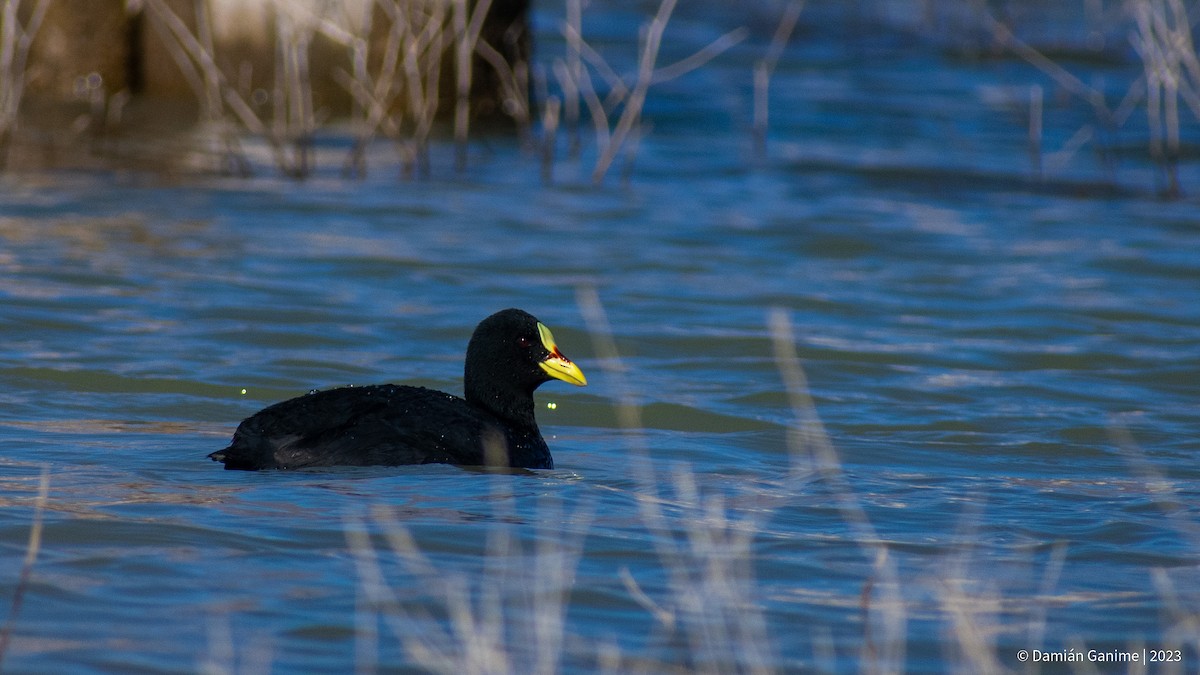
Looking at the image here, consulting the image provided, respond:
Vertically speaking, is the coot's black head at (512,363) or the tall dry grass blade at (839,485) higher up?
the coot's black head at (512,363)

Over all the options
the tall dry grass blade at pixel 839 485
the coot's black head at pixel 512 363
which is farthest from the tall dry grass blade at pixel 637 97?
the coot's black head at pixel 512 363

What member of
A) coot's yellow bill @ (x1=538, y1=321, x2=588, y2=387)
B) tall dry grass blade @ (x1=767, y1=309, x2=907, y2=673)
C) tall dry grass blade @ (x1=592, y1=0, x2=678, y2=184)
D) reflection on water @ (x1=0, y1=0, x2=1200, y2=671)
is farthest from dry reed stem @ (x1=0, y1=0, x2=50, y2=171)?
coot's yellow bill @ (x1=538, y1=321, x2=588, y2=387)

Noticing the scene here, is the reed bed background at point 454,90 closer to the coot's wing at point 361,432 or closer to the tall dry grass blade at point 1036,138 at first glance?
the tall dry grass blade at point 1036,138

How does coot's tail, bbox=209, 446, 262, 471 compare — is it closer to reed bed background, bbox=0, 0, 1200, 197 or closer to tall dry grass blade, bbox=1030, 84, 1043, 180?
reed bed background, bbox=0, 0, 1200, 197

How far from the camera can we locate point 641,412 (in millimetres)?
8352

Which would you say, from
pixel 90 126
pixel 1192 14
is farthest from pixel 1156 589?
pixel 1192 14

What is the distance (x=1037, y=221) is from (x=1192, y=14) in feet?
Answer: 37.1

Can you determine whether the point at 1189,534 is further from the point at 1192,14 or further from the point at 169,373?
the point at 1192,14

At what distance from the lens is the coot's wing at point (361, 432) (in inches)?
254

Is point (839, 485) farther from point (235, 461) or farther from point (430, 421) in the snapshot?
point (235, 461)

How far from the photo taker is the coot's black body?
6473 mm

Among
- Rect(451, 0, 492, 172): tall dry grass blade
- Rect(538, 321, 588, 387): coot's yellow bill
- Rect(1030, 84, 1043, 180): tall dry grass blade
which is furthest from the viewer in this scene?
Rect(1030, 84, 1043, 180): tall dry grass blade

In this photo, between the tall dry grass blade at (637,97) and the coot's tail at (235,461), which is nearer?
the coot's tail at (235,461)

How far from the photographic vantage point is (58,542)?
551 centimetres
